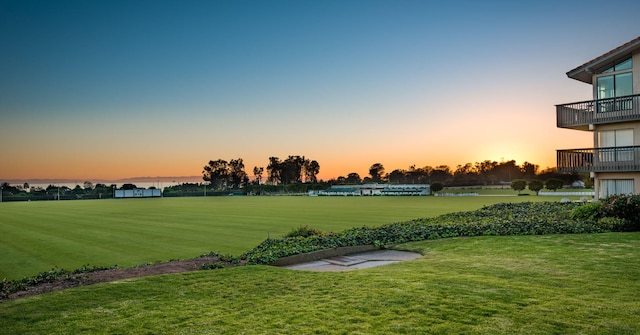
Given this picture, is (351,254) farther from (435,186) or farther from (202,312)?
(435,186)

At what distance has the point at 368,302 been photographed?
6.90 m

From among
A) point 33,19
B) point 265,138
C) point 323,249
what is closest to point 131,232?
point 323,249

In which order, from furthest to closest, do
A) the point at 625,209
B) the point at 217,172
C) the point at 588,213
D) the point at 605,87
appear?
the point at 217,172, the point at 605,87, the point at 588,213, the point at 625,209

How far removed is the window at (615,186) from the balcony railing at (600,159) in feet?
4.29

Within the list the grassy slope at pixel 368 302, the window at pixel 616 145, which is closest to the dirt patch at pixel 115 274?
the grassy slope at pixel 368 302

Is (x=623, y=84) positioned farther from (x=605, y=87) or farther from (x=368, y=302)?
(x=368, y=302)

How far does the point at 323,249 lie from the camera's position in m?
12.7

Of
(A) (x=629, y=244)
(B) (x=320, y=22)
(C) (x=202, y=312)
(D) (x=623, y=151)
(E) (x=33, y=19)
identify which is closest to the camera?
(C) (x=202, y=312)

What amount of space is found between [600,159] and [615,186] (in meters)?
1.82

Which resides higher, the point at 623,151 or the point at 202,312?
the point at 623,151

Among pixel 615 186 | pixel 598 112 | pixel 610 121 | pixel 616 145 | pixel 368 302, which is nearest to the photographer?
pixel 368 302

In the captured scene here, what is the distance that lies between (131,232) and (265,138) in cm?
5363

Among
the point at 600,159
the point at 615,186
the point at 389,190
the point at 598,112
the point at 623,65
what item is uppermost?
the point at 623,65

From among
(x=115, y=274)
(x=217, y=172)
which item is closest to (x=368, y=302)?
(x=115, y=274)
